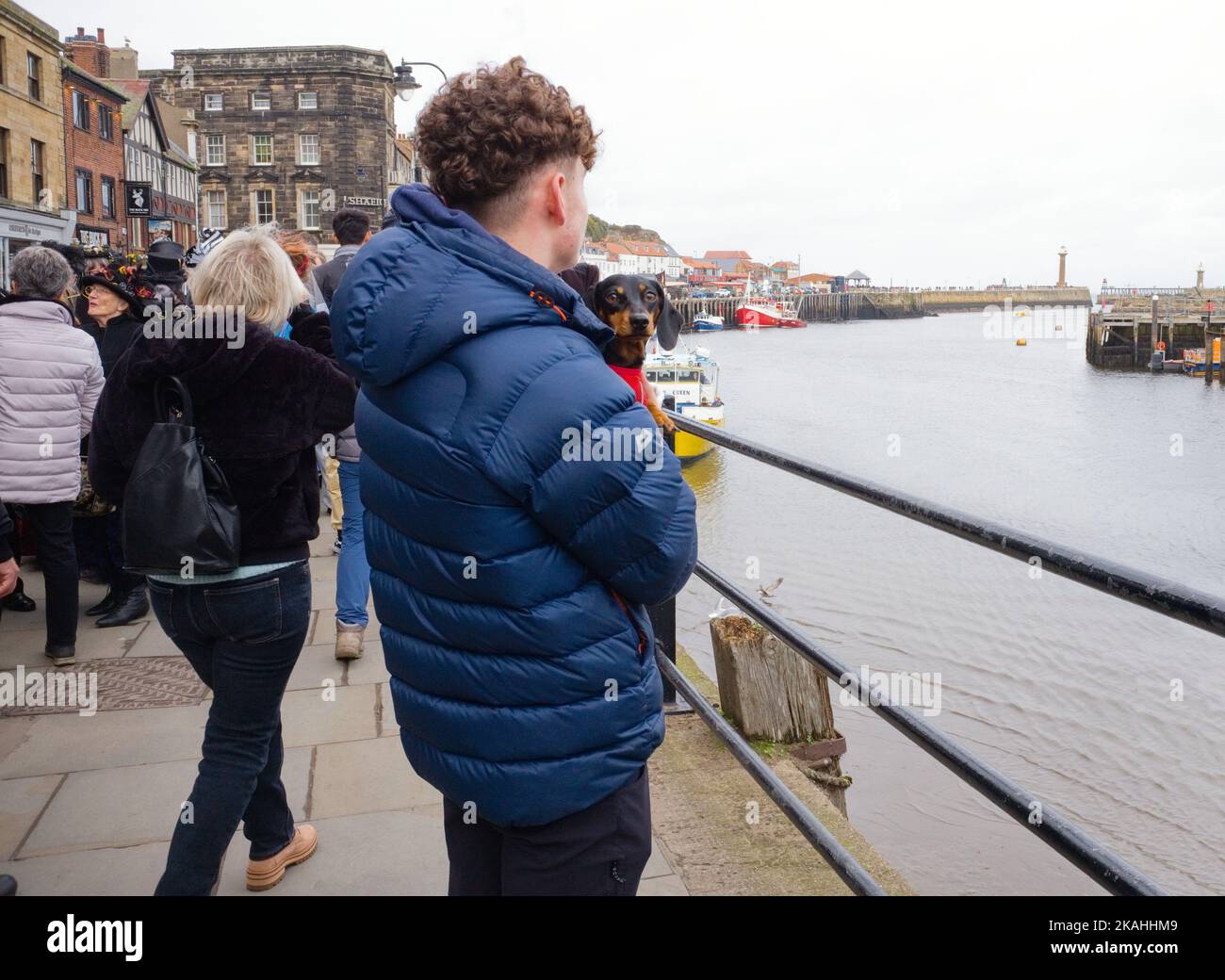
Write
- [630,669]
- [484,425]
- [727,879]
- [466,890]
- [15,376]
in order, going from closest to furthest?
[484,425]
[630,669]
[466,890]
[727,879]
[15,376]

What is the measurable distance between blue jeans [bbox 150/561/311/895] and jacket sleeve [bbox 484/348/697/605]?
1318mm

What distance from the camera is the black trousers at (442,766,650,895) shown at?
178cm

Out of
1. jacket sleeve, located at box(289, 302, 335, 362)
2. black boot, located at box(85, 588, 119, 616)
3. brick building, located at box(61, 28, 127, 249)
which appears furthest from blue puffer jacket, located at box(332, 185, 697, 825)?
brick building, located at box(61, 28, 127, 249)

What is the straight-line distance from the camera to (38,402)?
5180 mm

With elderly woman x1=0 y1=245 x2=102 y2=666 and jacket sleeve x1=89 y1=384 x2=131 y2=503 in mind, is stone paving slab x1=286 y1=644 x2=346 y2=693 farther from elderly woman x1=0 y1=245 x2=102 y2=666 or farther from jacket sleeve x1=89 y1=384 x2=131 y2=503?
jacket sleeve x1=89 y1=384 x2=131 y2=503

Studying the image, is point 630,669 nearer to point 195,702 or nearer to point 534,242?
point 534,242

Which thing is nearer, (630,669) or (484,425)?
(484,425)

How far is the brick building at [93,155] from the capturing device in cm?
3172

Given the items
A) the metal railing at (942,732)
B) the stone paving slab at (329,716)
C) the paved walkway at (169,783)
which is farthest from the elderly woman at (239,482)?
the stone paving slab at (329,716)

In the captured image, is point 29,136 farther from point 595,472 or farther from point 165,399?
point 595,472

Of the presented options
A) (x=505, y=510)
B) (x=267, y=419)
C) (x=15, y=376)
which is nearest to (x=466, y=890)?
(x=505, y=510)

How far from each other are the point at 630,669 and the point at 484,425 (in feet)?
1.56

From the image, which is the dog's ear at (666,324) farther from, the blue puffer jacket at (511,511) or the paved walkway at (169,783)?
the blue puffer jacket at (511,511)

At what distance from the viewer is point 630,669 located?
177cm
